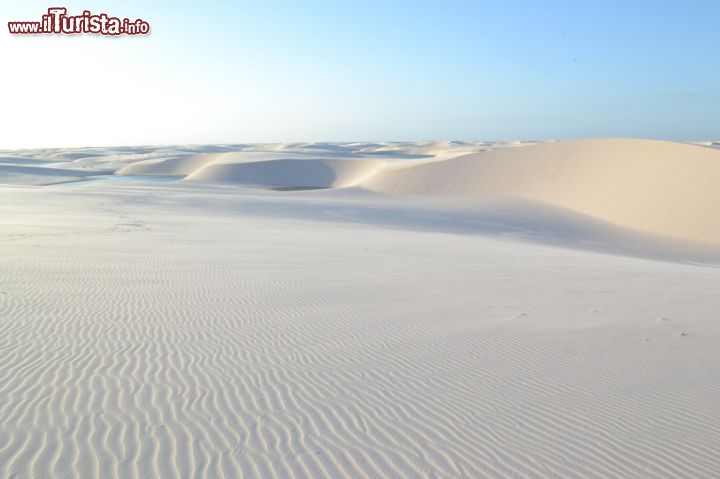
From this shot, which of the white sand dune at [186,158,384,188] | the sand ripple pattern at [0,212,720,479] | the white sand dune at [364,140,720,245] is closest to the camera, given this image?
the sand ripple pattern at [0,212,720,479]

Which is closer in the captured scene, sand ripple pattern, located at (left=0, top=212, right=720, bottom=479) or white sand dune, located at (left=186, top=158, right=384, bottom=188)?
sand ripple pattern, located at (left=0, top=212, right=720, bottom=479)

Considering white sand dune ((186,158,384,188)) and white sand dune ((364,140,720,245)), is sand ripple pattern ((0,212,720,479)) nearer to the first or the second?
white sand dune ((364,140,720,245))

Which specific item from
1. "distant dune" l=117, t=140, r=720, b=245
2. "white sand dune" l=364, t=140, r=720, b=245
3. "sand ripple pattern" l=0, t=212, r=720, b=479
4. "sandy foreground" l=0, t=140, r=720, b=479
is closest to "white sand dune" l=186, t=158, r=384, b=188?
"distant dune" l=117, t=140, r=720, b=245

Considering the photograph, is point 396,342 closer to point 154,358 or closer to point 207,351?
point 207,351

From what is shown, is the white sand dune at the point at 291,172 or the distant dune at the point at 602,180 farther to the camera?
the white sand dune at the point at 291,172

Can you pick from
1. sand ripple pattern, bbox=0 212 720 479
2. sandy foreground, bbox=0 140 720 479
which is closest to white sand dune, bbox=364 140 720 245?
sandy foreground, bbox=0 140 720 479

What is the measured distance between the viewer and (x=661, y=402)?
4.98 metres

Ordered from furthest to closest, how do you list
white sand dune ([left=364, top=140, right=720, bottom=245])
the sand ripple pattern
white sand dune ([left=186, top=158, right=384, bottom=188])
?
white sand dune ([left=186, top=158, right=384, bottom=188]) → white sand dune ([left=364, top=140, right=720, bottom=245]) → the sand ripple pattern

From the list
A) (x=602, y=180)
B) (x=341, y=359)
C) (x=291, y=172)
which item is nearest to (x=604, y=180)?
(x=602, y=180)

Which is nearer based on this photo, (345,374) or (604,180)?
(345,374)

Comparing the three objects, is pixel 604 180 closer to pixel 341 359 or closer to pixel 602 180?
pixel 602 180

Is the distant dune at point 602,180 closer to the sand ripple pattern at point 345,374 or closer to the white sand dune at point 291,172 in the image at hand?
the white sand dune at point 291,172

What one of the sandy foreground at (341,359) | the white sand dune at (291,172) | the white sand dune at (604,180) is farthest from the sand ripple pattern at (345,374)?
the white sand dune at (291,172)

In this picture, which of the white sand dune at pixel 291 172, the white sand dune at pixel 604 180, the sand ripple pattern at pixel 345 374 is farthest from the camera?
the white sand dune at pixel 291 172
